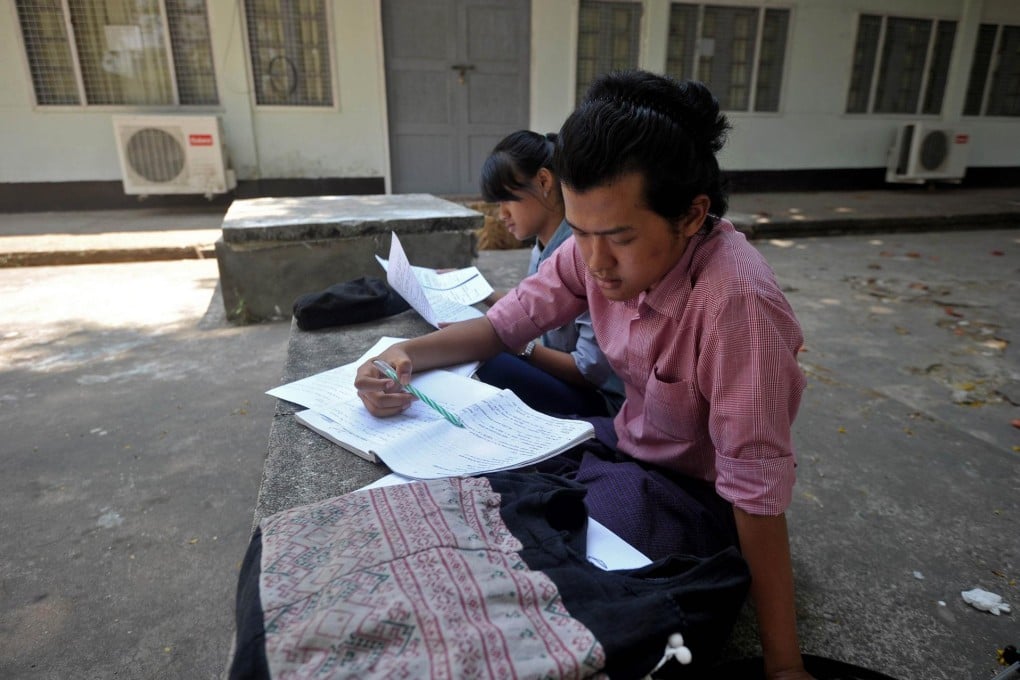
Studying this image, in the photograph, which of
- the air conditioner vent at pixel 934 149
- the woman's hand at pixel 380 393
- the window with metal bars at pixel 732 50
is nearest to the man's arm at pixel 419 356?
the woman's hand at pixel 380 393

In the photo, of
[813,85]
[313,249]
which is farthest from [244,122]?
[813,85]

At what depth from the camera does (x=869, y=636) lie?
1.35 meters

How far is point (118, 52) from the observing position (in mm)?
6332

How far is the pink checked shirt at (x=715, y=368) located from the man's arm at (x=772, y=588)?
1.3 inches

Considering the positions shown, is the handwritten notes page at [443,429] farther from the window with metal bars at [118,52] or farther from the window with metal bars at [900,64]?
the window with metal bars at [900,64]

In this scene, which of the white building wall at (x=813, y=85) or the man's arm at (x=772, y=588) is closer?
the man's arm at (x=772, y=588)

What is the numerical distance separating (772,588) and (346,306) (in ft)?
5.28

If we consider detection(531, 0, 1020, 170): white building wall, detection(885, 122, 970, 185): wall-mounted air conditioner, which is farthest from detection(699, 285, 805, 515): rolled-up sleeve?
detection(885, 122, 970, 185): wall-mounted air conditioner

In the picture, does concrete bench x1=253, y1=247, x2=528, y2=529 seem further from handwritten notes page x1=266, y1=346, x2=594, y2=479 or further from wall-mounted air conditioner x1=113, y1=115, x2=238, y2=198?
wall-mounted air conditioner x1=113, y1=115, x2=238, y2=198

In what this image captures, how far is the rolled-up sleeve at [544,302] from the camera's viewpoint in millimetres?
1457

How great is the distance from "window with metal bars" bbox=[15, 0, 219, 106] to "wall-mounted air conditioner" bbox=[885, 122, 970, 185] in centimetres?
839

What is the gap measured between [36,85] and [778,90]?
8191mm

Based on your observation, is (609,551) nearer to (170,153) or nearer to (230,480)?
(230,480)

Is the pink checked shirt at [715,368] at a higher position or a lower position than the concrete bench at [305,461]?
higher
